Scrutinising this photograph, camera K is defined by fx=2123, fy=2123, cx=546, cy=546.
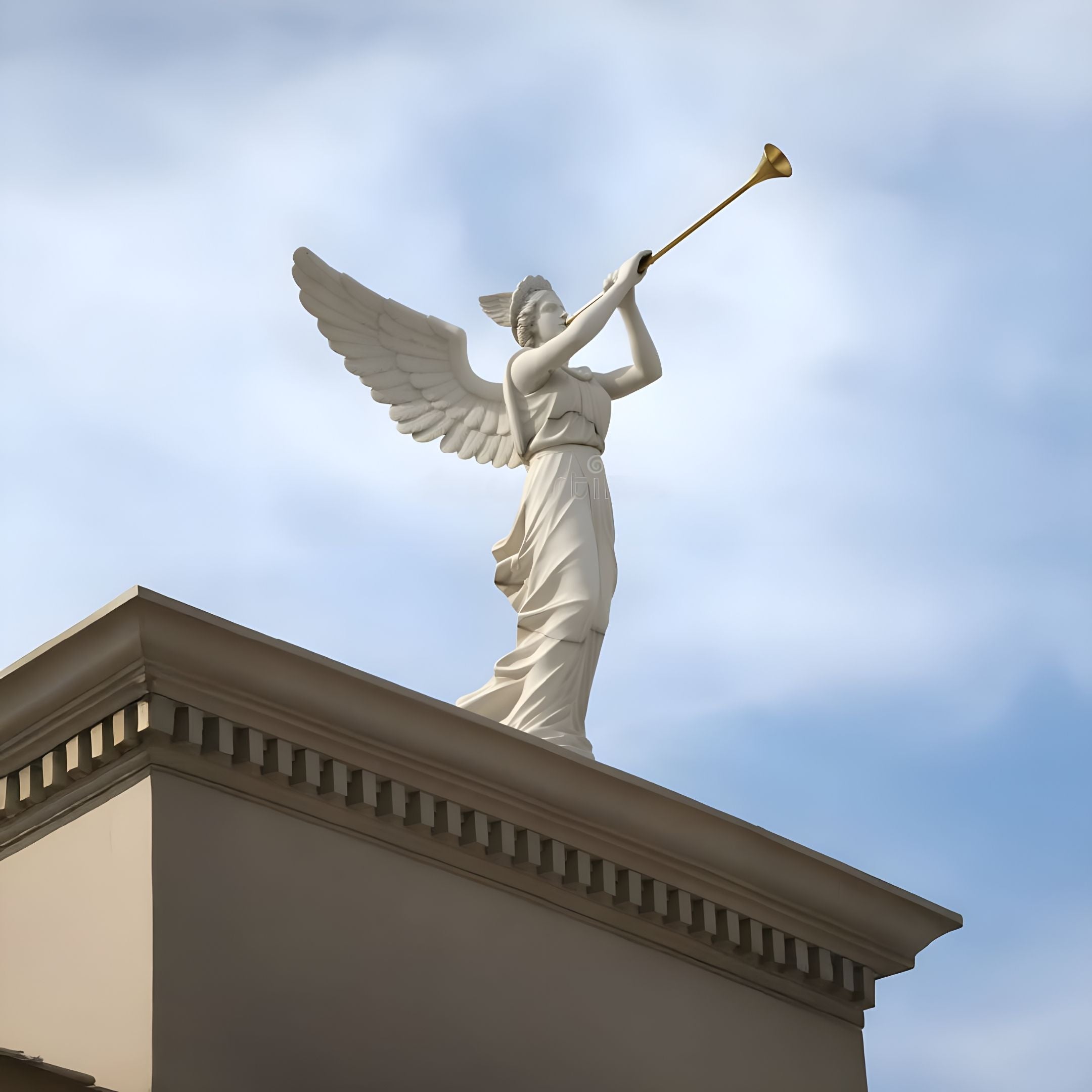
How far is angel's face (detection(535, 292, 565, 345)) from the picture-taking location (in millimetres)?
12086

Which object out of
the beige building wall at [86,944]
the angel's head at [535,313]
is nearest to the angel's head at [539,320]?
the angel's head at [535,313]

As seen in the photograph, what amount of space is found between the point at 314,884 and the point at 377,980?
0.50 meters

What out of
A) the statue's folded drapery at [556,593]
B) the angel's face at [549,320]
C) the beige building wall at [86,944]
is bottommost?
the beige building wall at [86,944]

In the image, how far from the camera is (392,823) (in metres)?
9.52

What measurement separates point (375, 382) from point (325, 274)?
0.70 m

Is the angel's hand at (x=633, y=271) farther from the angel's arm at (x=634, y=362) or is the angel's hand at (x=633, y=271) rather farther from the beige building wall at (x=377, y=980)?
the beige building wall at (x=377, y=980)

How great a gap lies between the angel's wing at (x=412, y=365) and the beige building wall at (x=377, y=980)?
139 inches

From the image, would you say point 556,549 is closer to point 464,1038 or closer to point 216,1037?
point 464,1038

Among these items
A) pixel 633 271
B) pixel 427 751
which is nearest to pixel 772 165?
pixel 633 271

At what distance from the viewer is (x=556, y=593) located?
11.4 meters

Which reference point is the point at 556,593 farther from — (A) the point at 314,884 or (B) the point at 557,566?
(A) the point at 314,884

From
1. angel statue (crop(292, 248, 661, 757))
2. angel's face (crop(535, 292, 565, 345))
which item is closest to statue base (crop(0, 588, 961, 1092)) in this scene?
angel statue (crop(292, 248, 661, 757))

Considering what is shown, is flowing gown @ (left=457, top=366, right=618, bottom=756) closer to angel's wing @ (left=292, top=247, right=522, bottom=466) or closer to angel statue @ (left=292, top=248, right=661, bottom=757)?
angel statue @ (left=292, top=248, right=661, bottom=757)

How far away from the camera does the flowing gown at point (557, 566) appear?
36.5ft
